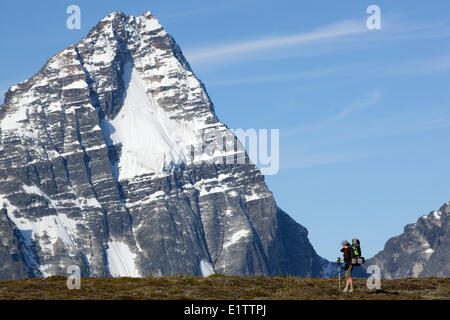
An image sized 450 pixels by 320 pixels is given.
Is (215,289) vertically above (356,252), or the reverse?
(356,252)

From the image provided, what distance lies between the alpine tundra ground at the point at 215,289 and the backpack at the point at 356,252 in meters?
2.01

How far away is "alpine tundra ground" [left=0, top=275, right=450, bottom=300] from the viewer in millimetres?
59531

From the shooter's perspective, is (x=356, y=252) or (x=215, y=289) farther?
(x=215, y=289)

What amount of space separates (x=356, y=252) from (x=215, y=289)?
9.42 m

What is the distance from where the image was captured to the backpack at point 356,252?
59.4m

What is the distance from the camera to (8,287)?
65375mm

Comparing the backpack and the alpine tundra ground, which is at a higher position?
the backpack

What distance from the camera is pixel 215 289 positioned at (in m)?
63.4

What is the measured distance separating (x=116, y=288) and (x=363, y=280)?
62.0ft

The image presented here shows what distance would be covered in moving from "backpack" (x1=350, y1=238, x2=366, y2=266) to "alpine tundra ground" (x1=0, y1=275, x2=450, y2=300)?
2.01m

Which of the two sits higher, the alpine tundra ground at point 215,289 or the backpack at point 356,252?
the backpack at point 356,252

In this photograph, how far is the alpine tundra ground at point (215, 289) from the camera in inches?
2344
